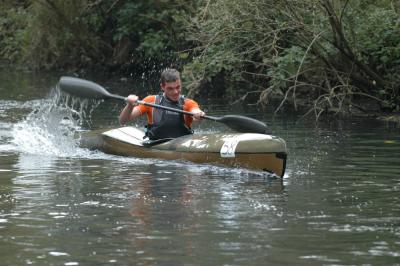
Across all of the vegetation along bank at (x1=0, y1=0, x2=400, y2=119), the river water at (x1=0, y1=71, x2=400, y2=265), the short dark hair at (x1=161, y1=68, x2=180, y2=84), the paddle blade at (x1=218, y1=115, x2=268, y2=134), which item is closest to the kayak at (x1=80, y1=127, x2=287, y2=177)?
the river water at (x1=0, y1=71, x2=400, y2=265)

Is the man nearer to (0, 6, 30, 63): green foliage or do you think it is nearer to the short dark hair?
the short dark hair

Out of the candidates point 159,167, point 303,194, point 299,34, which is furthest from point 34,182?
point 299,34

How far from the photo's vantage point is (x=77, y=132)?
14961 millimetres

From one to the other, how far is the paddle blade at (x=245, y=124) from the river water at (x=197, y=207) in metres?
0.58

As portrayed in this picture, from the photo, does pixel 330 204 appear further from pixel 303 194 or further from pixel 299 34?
pixel 299 34

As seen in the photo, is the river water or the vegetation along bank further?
the vegetation along bank

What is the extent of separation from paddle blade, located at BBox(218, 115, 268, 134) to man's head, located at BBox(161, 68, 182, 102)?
607 millimetres

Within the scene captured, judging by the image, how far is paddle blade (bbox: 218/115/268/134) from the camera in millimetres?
11383

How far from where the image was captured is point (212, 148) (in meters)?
11.0

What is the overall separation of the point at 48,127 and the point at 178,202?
666 centimetres

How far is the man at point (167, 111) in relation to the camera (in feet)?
38.2

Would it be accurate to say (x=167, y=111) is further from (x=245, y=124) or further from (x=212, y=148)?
(x=212, y=148)

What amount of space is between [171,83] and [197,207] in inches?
135

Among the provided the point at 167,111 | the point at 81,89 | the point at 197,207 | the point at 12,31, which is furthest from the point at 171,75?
the point at 12,31
